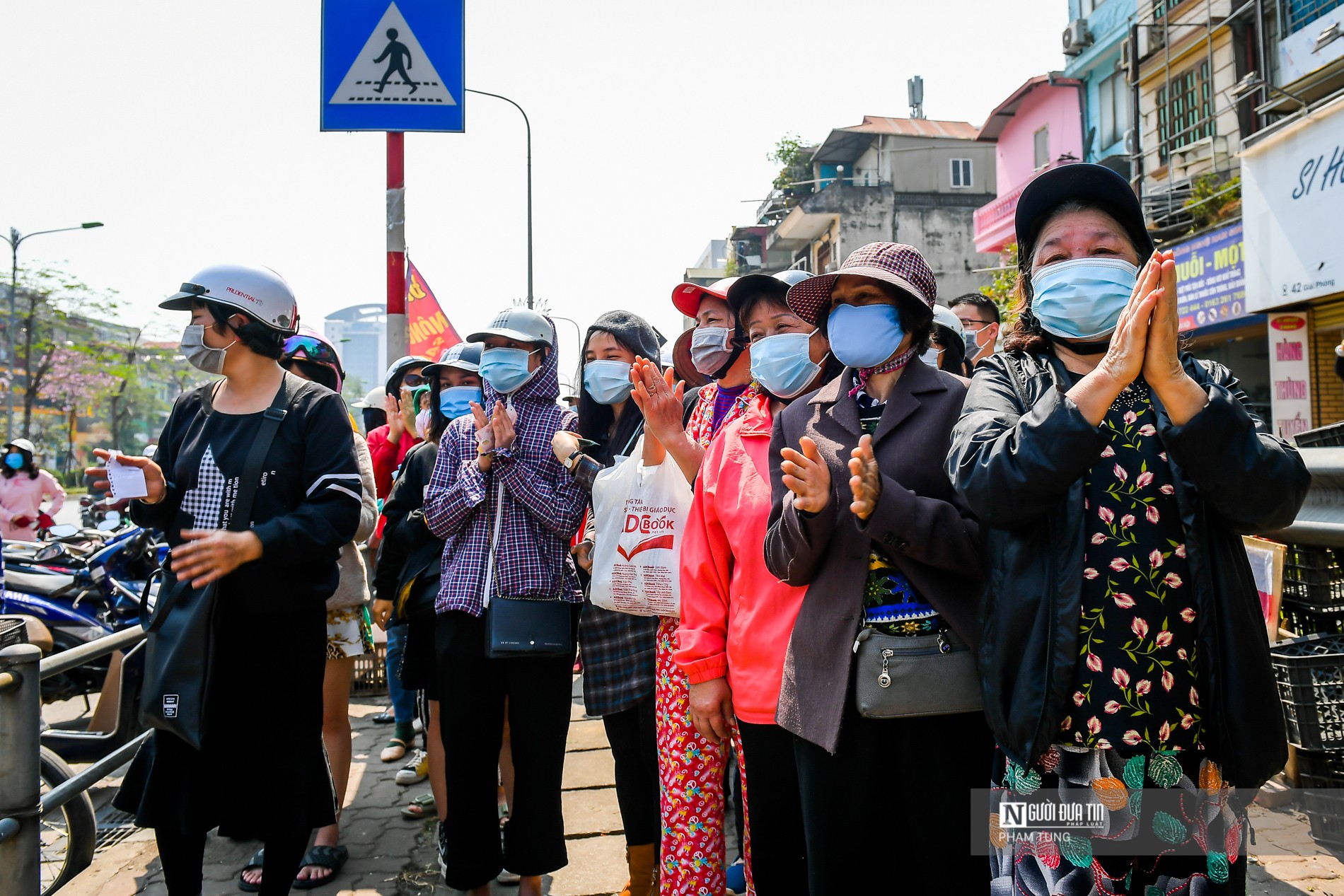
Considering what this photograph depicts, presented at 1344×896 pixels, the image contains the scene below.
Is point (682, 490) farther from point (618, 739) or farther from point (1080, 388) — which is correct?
A: point (1080, 388)

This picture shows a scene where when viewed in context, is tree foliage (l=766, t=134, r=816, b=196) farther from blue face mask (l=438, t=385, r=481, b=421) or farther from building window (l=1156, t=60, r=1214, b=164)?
blue face mask (l=438, t=385, r=481, b=421)

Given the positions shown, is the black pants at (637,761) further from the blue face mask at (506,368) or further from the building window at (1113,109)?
the building window at (1113,109)

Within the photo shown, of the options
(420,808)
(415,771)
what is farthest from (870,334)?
(415,771)

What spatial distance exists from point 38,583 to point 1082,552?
6859 millimetres

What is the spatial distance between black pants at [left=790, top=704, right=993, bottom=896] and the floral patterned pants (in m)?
0.73

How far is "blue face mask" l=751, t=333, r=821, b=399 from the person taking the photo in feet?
8.57

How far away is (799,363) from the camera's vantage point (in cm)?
261

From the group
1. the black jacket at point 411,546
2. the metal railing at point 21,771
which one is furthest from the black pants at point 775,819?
the metal railing at point 21,771

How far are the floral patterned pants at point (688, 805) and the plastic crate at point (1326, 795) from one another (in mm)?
2160

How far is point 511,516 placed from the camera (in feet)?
10.7

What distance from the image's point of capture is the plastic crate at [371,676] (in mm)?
6250

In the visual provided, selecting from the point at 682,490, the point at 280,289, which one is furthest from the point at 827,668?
the point at 280,289

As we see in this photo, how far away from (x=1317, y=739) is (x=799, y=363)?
2.37 meters

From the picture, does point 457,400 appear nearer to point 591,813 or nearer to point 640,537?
point 640,537
